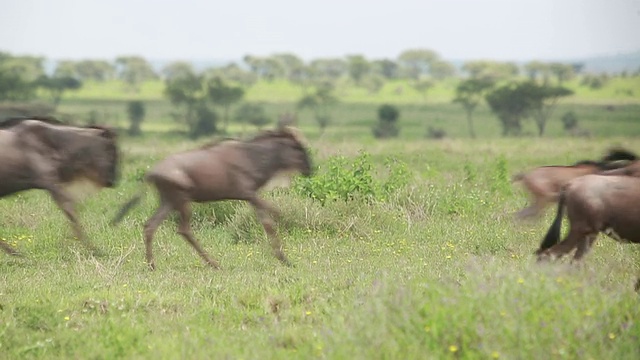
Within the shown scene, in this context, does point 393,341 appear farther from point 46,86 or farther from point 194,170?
point 46,86

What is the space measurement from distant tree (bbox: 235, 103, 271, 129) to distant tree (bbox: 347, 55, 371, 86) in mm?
31714

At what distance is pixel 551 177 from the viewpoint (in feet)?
34.7

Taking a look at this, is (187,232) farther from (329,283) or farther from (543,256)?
(543,256)

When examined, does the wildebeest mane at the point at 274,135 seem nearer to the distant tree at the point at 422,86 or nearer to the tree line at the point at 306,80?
the tree line at the point at 306,80

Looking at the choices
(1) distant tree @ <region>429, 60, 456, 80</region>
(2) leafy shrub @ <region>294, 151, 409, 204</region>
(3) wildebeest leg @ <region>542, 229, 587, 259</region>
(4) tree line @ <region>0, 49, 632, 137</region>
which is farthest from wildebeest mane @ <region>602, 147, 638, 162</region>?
(1) distant tree @ <region>429, 60, 456, 80</region>

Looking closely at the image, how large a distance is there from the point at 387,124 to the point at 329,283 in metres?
47.2

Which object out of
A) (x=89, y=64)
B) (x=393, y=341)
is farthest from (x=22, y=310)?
(x=89, y=64)

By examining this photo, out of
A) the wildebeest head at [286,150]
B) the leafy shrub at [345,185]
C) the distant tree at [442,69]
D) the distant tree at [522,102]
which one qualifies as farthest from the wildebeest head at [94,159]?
the distant tree at [442,69]

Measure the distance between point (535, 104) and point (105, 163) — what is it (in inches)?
1947

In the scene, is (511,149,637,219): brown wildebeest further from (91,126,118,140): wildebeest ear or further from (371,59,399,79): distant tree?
(371,59,399,79): distant tree

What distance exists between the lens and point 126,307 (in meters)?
8.08

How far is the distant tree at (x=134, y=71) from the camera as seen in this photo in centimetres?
9039

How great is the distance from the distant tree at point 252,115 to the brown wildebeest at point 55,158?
150ft

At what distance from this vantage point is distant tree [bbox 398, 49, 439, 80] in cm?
11700
